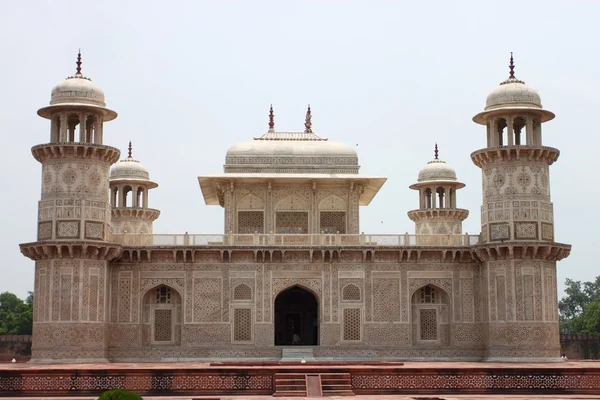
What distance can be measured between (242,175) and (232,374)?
12771 mm

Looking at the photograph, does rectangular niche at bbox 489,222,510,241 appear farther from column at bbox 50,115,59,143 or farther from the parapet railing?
column at bbox 50,115,59,143

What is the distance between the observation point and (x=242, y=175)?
103 feet

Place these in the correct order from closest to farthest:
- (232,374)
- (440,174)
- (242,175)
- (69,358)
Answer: (232,374) → (69,358) → (242,175) → (440,174)

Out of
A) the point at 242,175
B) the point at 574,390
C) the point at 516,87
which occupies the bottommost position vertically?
the point at 574,390

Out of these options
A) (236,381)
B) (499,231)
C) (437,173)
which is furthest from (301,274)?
(437,173)

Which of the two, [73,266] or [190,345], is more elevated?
[73,266]

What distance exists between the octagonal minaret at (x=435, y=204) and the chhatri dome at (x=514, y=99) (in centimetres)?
1155

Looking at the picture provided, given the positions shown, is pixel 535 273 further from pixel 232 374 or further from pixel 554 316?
pixel 232 374

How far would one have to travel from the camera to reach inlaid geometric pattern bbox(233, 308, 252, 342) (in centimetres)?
2862

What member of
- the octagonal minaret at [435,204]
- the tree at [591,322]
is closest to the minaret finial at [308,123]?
the octagonal minaret at [435,204]

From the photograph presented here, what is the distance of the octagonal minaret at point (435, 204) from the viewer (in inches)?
1601

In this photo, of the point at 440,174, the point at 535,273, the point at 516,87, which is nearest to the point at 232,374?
the point at 535,273

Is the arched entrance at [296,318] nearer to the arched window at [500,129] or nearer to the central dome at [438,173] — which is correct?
the arched window at [500,129]

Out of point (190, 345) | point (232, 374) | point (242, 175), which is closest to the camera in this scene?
point (232, 374)
